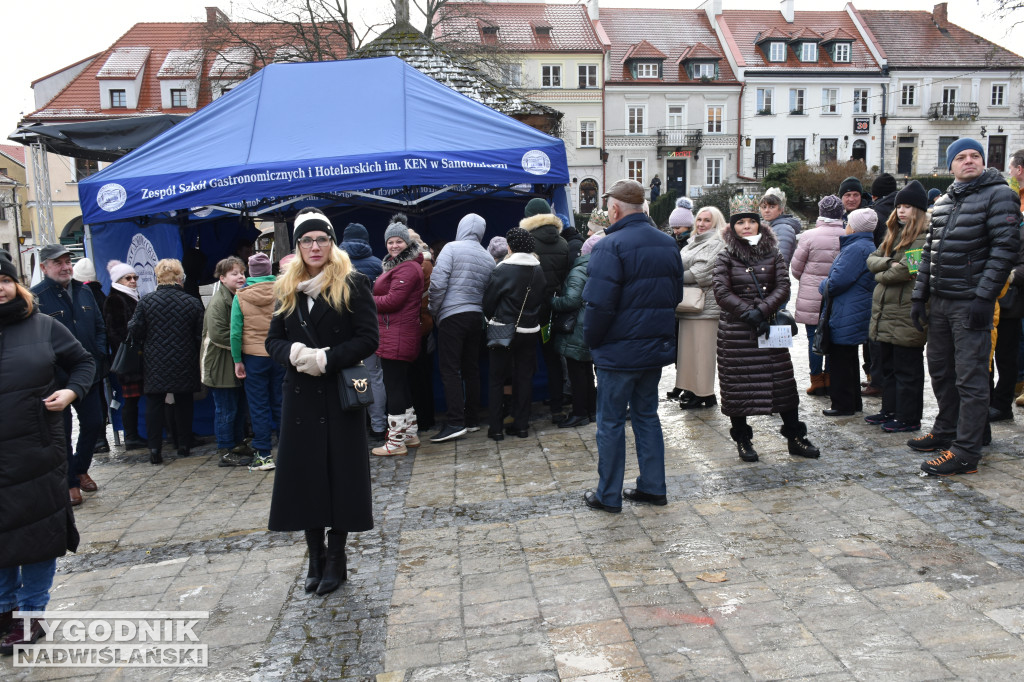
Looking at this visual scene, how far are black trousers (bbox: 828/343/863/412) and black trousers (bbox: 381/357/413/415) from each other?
12.2ft

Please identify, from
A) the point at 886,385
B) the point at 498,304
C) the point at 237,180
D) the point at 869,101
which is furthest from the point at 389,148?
the point at 869,101

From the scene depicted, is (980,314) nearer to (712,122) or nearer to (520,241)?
(520,241)

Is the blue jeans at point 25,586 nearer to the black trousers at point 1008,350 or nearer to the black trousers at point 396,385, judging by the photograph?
the black trousers at point 396,385

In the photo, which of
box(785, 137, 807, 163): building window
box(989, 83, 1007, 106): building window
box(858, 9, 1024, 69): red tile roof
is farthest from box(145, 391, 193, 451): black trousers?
box(989, 83, 1007, 106): building window

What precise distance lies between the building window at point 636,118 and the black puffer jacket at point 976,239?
4593cm

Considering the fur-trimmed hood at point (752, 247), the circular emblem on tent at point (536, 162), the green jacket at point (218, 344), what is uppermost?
the circular emblem on tent at point (536, 162)

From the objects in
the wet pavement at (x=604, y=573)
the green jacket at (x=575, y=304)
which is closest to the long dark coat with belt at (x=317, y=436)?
the wet pavement at (x=604, y=573)

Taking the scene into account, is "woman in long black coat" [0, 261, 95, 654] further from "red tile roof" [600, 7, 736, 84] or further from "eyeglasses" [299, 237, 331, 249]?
"red tile roof" [600, 7, 736, 84]

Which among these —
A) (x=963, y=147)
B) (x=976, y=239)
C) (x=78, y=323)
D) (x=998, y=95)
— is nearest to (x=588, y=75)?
(x=998, y=95)

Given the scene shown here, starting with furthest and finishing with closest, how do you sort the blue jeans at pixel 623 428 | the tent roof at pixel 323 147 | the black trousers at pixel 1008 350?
the tent roof at pixel 323 147
the black trousers at pixel 1008 350
the blue jeans at pixel 623 428

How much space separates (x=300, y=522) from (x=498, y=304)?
3234 millimetres

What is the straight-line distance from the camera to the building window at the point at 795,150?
1954 inches

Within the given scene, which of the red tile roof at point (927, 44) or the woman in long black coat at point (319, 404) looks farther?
the red tile roof at point (927, 44)

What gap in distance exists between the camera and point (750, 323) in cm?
550
